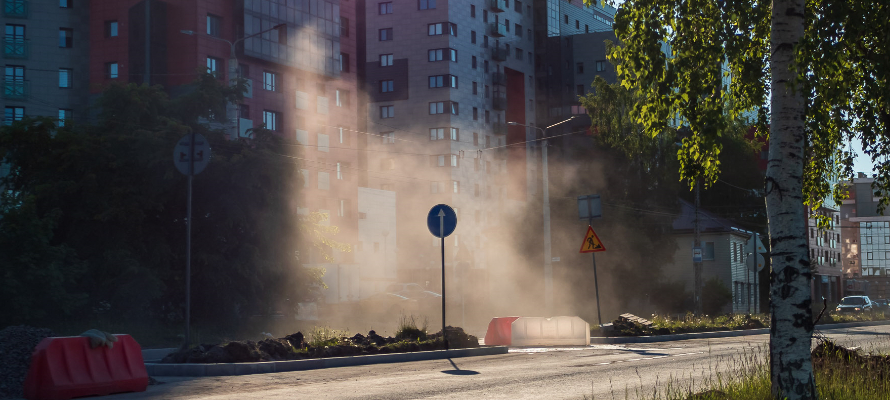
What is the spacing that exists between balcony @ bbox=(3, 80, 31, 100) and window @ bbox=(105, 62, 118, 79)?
17.2 ft

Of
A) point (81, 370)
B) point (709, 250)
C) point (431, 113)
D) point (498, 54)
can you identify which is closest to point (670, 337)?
point (81, 370)

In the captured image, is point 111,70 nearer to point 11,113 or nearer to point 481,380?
point 11,113

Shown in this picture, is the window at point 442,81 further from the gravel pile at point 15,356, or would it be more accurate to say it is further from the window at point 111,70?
the gravel pile at point 15,356

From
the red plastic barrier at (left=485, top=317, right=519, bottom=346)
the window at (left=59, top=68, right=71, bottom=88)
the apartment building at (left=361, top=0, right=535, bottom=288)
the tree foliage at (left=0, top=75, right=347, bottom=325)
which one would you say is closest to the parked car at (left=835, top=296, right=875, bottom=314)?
the tree foliage at (left=0, top=75, right=347, bottom=325)

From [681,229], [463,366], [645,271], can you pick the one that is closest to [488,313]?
[645,271]

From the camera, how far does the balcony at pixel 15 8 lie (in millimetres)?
57188

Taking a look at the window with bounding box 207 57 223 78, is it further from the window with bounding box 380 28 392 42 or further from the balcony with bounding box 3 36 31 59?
the window with bounding box 380 28 392 42

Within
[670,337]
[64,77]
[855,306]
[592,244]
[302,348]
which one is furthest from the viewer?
[64,77]

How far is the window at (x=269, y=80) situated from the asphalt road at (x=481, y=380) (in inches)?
1858

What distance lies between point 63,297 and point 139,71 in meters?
32.0

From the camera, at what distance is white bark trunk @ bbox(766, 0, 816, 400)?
7.99m

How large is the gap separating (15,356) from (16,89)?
49694mm

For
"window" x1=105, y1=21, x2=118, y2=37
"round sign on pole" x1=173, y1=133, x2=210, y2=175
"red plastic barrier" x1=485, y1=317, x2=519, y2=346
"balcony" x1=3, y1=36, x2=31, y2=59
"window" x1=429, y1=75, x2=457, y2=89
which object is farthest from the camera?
"window" x1=429, y1=75, x2=457, y2=89

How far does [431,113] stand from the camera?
84688mm
